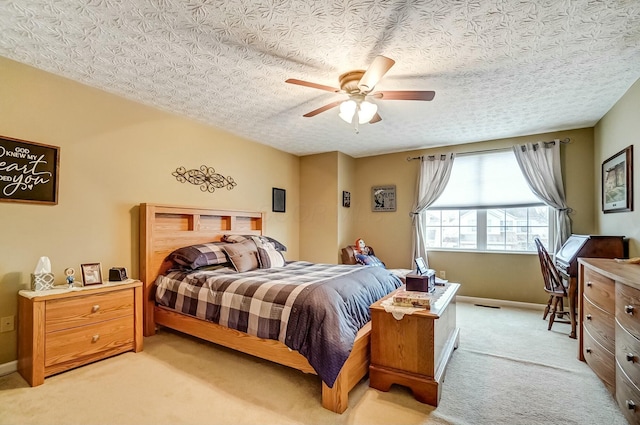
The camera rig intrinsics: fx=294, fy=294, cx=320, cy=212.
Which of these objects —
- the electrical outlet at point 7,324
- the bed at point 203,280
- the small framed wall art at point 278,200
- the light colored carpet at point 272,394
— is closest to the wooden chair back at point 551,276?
the light colored carpet at point 272,394

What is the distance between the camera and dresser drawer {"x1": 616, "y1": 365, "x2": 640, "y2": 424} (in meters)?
1.51

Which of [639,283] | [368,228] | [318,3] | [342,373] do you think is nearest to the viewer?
[639,283]

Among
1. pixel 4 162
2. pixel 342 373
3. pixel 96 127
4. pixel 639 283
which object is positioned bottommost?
pixel 342 373

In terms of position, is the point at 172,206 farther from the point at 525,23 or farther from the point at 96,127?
the point at 525,23

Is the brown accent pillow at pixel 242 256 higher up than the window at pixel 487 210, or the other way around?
the window at pixel 487 210

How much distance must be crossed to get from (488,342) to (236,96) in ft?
11.5

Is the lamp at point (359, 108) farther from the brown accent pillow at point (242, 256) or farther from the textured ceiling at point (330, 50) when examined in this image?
the brown accent pillow at point (242, 256)

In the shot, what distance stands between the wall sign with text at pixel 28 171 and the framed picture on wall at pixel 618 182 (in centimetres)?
518

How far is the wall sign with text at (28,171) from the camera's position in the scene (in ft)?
7.46

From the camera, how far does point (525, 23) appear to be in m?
1.85

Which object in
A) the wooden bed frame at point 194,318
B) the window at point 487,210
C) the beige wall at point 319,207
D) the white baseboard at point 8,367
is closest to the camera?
the wooden bed frame at point 194,318

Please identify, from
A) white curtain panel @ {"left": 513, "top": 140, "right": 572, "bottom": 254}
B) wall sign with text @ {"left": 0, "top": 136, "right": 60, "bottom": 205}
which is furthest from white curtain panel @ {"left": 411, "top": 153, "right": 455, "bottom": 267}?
wall sign with text @ {"left": 0, "top": 136, "right": 60, "bottom": 205}

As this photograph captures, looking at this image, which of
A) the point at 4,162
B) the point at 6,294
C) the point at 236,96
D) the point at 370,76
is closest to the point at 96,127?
the point at 4,162

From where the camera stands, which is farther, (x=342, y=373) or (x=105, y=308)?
(x=105, y=308)
